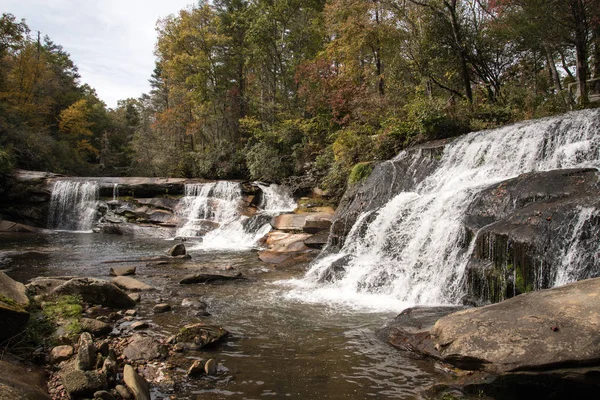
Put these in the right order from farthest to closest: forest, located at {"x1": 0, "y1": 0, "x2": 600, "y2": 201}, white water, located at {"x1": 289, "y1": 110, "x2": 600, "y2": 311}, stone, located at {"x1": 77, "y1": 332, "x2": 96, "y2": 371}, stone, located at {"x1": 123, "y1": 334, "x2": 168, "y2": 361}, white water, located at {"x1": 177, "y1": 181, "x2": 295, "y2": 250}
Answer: white water, located at {"x1": 177, "y1": 181, "x2": 295, "y2": 250}
forest, located at {"x1": 0, "y1": 0, "x2": 600, "y2": 201}
white water, located at {"x1": 289, "y1": 110, "x2": 600, "y2": 311}
stone, located at {"x1": 123, "y1": 334, "x2": 168, "y2": 361}
stone, located at {"x1": 77, "y1": 332, "x2": 96, "y2": 371}

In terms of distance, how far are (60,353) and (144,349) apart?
926mm

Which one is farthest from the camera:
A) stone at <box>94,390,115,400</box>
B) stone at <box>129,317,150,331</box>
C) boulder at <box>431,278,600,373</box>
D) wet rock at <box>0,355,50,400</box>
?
stone at <box>129,317,150,331</box>

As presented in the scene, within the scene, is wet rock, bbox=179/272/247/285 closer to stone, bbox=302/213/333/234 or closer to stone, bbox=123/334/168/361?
stone, bbox=123/334/168/361

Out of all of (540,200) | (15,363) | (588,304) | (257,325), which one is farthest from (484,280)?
(15,363)

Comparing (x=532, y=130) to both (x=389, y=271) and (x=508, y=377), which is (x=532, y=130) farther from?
(x=508, y=377)

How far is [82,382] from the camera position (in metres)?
3.69

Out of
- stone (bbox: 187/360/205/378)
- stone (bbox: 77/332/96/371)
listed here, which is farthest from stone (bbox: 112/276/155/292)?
stone (bbox: 187/360/205/378)

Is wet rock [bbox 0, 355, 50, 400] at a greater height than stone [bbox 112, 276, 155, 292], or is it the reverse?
wet rock [bbox 0, 355, 50, 400]

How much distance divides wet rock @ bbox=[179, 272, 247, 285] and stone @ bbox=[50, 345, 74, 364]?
4.76m

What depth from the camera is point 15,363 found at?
3.94 metres

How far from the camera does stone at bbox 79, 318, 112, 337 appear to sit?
5379mm

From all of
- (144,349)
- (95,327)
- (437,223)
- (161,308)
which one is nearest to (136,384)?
(144,349)

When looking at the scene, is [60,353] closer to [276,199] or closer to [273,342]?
[273,342]

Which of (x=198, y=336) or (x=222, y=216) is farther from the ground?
(x=222, y=216)
